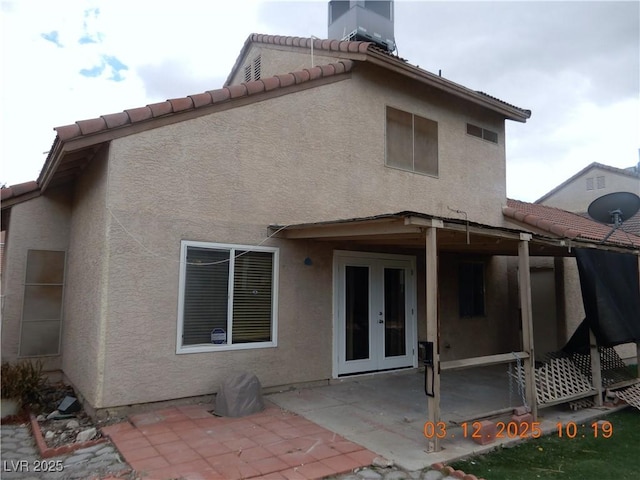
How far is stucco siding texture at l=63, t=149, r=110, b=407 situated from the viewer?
6.58m

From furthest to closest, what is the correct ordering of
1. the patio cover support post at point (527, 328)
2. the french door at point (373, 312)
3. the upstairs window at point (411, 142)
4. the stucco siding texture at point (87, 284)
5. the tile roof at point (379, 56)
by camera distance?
the upstairs window at point (411, 142)
the tile roof at point (379, 56)
the french door at point (373, 312)
the patio cover support post at point (527, 328)
the stucco siding texture at point (87, 284)

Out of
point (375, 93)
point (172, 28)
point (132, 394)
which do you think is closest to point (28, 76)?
point (172, 28)

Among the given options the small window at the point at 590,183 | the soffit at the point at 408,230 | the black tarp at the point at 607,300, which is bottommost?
the black tarp at the point at 607,300

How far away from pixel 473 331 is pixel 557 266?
3461mm

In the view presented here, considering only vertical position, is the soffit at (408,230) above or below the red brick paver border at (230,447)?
above

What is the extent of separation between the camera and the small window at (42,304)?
343 inches

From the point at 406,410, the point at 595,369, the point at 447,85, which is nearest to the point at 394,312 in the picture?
the point at 406,410

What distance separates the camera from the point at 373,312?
970 cm

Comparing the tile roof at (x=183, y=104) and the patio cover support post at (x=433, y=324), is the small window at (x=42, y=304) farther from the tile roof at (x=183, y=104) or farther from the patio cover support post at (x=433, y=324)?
the patio cover support post at (x=433, y=324)

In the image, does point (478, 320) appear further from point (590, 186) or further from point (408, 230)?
point (590, 186)

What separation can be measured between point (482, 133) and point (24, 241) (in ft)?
38.1

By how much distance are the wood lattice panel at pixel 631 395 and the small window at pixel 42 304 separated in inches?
436

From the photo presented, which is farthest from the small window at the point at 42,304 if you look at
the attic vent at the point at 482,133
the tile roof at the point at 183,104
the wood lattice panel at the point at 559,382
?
the attic vent at the point at 482,133

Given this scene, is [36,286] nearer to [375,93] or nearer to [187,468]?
[187,468]
